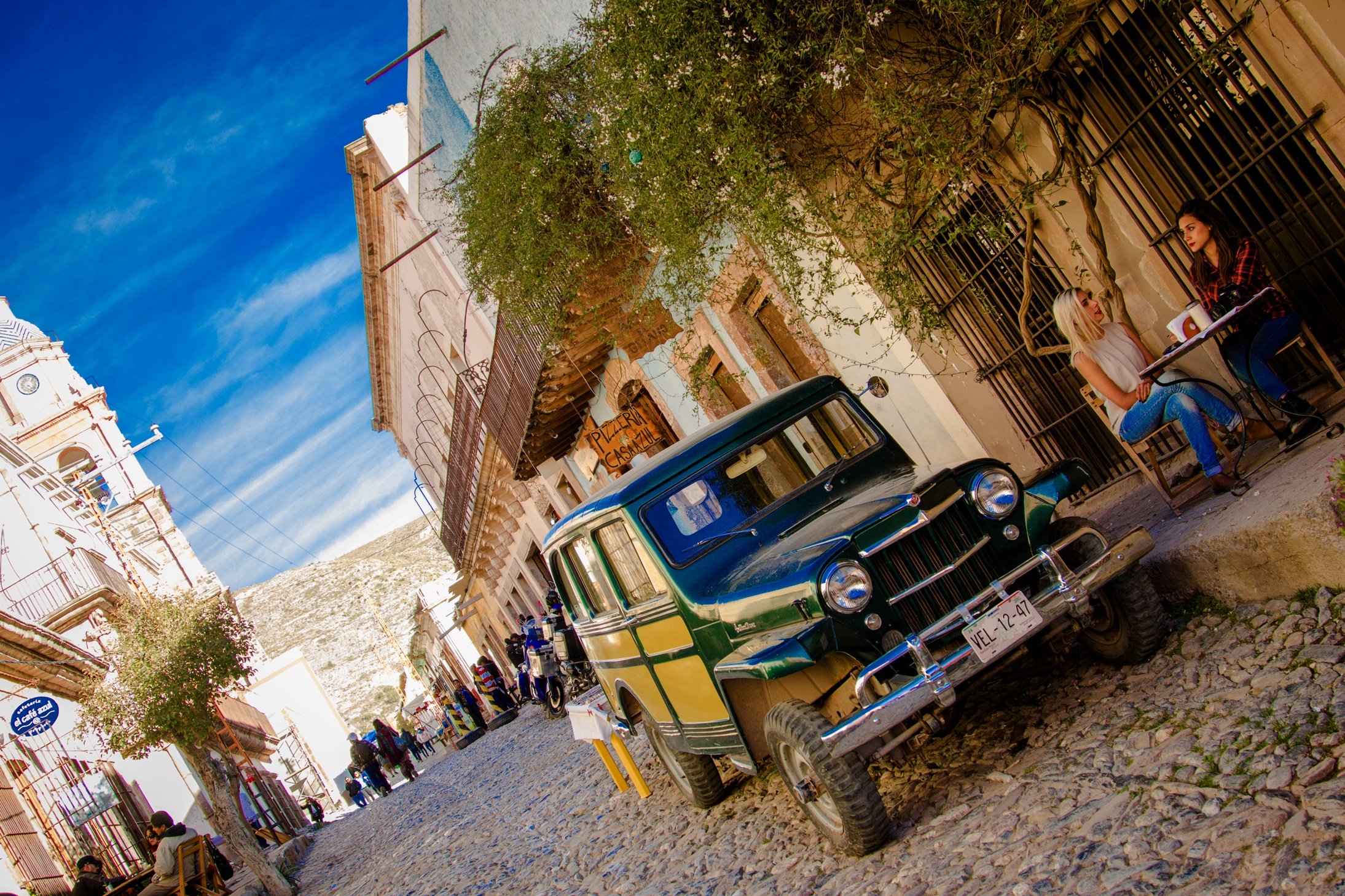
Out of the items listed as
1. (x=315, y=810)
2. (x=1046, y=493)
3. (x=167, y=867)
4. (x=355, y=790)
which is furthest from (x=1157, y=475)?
(x=315, y=810)

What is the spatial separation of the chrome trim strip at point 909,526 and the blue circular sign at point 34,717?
1636 centimetres

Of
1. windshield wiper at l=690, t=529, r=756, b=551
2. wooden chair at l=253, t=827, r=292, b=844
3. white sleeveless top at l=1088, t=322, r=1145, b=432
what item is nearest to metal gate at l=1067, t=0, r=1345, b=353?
white sleeveless top at l=1088, t=322, r=1145, b=432

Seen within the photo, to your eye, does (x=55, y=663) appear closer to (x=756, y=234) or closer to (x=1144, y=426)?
(x=756, y=234)

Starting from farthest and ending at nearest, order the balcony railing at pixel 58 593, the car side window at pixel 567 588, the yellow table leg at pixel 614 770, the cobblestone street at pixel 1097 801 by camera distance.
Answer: the balcony railing at pixel 58 593 < the yellow table leg at pixel 614 770 < the car side window at pixel 567 588 < the cobblestone street at pixel 1097 801

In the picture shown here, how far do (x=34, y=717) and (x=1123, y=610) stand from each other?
17.3 metres

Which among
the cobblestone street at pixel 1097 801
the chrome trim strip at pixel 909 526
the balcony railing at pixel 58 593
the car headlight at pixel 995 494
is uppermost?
the balcony railing at pixel 58 593

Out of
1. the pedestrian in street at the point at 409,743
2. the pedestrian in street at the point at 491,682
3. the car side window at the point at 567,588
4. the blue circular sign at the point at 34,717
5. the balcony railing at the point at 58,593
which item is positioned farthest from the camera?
the pedestrian in street at the point at 409,743

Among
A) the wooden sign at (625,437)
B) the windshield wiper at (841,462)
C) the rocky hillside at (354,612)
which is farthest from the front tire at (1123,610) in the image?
the rocky hillside at (354,612)

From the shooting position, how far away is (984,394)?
26.2 feet

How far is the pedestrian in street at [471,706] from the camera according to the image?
75.0 ft

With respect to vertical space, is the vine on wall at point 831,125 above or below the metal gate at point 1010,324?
above

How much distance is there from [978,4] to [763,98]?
1686mm

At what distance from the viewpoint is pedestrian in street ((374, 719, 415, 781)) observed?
2098 centimetres

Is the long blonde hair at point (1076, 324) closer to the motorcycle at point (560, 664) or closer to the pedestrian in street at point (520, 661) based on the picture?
the motorcycle at point (560, 664)
